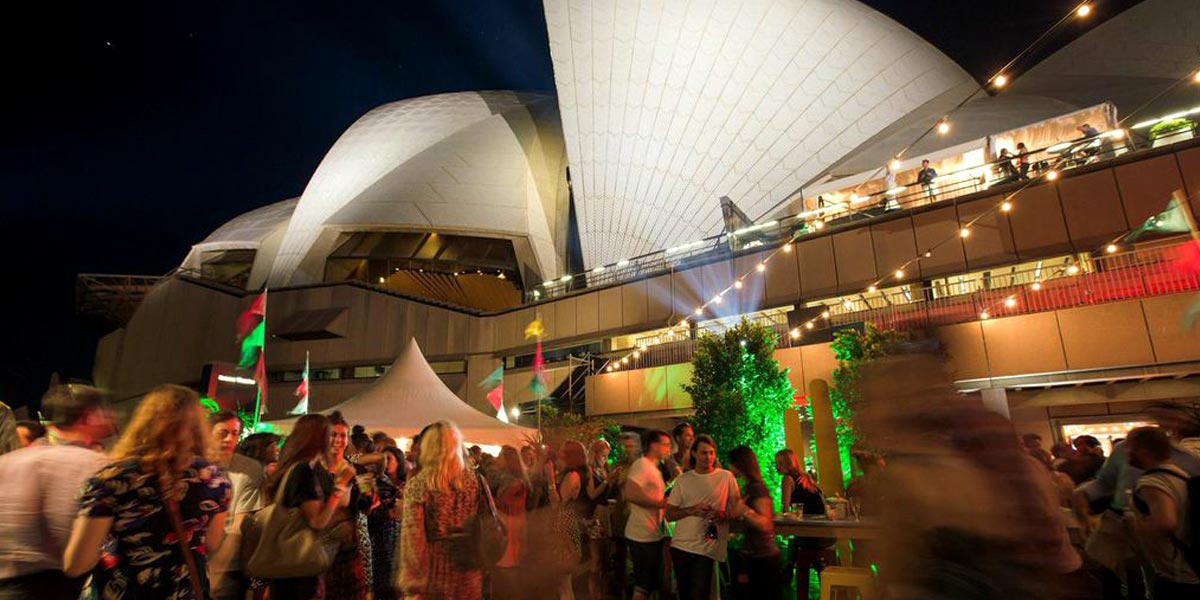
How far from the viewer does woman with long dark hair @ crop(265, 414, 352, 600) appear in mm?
2801

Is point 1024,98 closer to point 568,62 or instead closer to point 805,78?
point 805,78

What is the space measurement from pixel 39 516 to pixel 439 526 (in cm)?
162

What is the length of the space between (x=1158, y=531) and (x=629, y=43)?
22.5 metres

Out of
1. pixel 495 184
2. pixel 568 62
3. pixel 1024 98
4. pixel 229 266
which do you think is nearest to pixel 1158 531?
pixel 568 62

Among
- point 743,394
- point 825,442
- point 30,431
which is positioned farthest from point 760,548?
point 743,394

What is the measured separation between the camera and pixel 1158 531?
3.01 metres

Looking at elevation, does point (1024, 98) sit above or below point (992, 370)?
above

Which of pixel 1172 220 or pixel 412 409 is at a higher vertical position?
pixel 1172 220

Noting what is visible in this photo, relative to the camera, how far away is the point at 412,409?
1123cm

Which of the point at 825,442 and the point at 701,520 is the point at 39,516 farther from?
the point at 825,442

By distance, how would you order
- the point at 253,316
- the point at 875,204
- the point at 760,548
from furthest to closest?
1. the point at 875,204
2. the point at 253,316
3. the point at 760,548

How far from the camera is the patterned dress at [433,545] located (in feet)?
10.2

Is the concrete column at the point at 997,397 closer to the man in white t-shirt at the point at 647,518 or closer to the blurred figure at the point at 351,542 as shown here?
the man in white t-shirt at the point at 647,518

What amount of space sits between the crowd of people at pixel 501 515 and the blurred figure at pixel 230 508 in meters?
0.01
